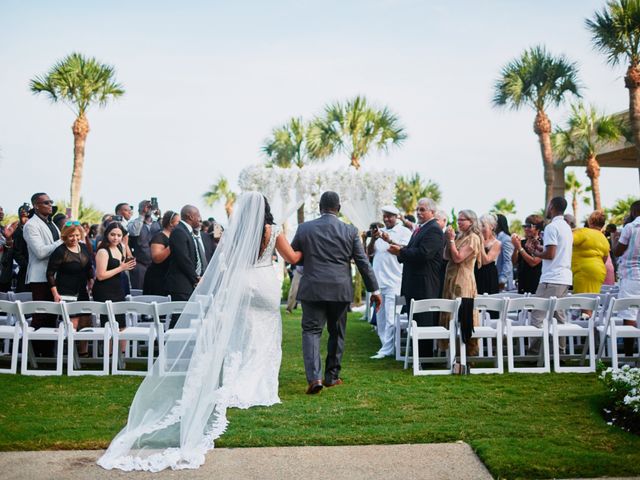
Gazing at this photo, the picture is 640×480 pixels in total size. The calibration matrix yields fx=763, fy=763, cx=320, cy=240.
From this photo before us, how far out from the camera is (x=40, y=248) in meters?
9.30

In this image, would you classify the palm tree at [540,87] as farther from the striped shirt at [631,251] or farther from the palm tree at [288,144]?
the striped shirt at [631,251]

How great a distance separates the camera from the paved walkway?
15.9ft

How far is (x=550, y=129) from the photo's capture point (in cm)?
3056

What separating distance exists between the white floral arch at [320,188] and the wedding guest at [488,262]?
9.66 meters

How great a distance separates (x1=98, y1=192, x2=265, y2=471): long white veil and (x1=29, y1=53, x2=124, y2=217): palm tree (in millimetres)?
24536

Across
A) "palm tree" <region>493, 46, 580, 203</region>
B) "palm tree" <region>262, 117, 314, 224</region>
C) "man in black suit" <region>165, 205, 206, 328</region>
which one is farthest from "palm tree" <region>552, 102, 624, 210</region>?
"man in black suit" <region>165, 205, 206, 328</region>

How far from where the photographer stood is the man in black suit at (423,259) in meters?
9.39

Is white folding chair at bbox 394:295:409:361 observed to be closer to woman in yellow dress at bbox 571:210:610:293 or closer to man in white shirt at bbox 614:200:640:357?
woman in yellow dress at bbox 571:210:610:293

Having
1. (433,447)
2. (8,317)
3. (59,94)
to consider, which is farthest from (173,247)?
(59,94)

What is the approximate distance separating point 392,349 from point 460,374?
205cm

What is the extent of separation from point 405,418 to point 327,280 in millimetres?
1891

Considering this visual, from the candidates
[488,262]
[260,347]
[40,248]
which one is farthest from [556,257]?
[40,248]

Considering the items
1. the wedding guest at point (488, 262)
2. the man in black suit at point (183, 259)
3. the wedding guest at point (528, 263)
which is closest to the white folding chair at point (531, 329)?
the wedding guest at point (488, 262)

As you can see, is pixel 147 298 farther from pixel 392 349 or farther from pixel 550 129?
pixel 550 129
